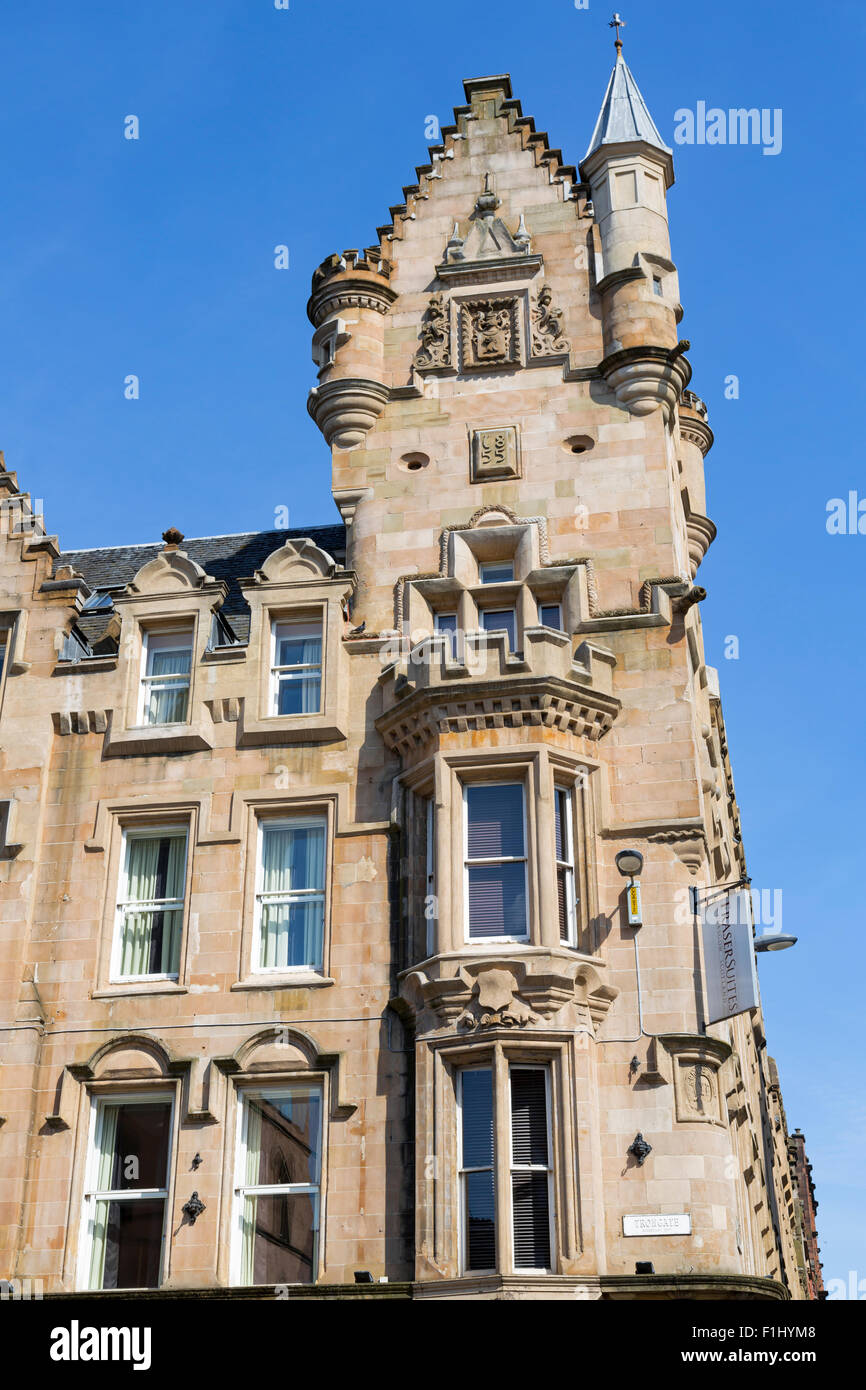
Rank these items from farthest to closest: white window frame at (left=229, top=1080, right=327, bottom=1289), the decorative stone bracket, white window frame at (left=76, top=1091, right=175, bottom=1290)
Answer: white window frame at (left=76, top=1091, right=175, bottom=1290)
white window frame at (left=229, top=1080, right=327, bottom=1289)
the decorative stone bracket

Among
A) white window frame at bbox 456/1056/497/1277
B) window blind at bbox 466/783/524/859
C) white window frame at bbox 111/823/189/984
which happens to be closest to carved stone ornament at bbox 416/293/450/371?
window blind at bbox 466/783/524/859

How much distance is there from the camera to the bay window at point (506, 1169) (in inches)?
794

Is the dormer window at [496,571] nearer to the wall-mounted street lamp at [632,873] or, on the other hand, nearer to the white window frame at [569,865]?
the white window frame at [569,865]

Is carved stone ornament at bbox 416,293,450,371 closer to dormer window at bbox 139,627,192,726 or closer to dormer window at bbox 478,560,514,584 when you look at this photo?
dormer window at bbox 478,560,514,584

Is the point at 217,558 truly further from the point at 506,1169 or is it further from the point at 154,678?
the point at 506,1169

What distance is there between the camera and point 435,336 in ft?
91.8

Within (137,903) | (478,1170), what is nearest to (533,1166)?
Result: (478,1170)

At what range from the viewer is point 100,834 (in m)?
24.4

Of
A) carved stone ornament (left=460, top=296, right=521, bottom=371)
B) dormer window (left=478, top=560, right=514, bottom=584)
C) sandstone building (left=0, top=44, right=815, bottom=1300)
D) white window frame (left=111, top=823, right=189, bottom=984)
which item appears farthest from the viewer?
carved stone ornament (left=460, top=296, right=521, bottom=371)

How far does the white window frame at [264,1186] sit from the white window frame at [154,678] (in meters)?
6.10

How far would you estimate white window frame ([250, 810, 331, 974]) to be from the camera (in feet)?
75.9

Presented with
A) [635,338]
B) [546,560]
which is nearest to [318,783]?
[546,560]

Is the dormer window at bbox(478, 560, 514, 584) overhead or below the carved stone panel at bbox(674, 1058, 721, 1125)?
overhead

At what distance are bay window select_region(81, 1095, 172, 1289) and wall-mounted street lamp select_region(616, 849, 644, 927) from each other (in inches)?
→ 284
